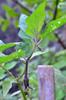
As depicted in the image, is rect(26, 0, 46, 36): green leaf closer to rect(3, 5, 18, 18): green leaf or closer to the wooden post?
the wooden post

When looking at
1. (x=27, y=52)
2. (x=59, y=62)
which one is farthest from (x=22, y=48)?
(x=59, y=62)

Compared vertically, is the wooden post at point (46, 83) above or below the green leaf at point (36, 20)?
below

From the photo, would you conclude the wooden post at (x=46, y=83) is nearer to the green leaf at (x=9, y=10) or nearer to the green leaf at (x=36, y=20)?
the green leaf at (x=36, y=20)

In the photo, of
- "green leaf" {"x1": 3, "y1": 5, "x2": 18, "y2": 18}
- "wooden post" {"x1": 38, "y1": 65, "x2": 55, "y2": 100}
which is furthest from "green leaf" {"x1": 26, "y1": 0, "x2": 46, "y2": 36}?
"green leaf" {"x1": 3, "y1": 5, "x2": 18, "y2": 18}

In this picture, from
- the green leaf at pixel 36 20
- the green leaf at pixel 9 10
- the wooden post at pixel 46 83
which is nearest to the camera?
the green leaf at pixel 36 20

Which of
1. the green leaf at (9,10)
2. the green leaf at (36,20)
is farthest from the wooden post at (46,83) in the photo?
the green leaf at (9,10)

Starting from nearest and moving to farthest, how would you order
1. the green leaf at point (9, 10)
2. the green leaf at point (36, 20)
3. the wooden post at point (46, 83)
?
the green leaf at point (36, 20) < the wooden post at point (46, 83) < the green leaf at point (9, 10)
